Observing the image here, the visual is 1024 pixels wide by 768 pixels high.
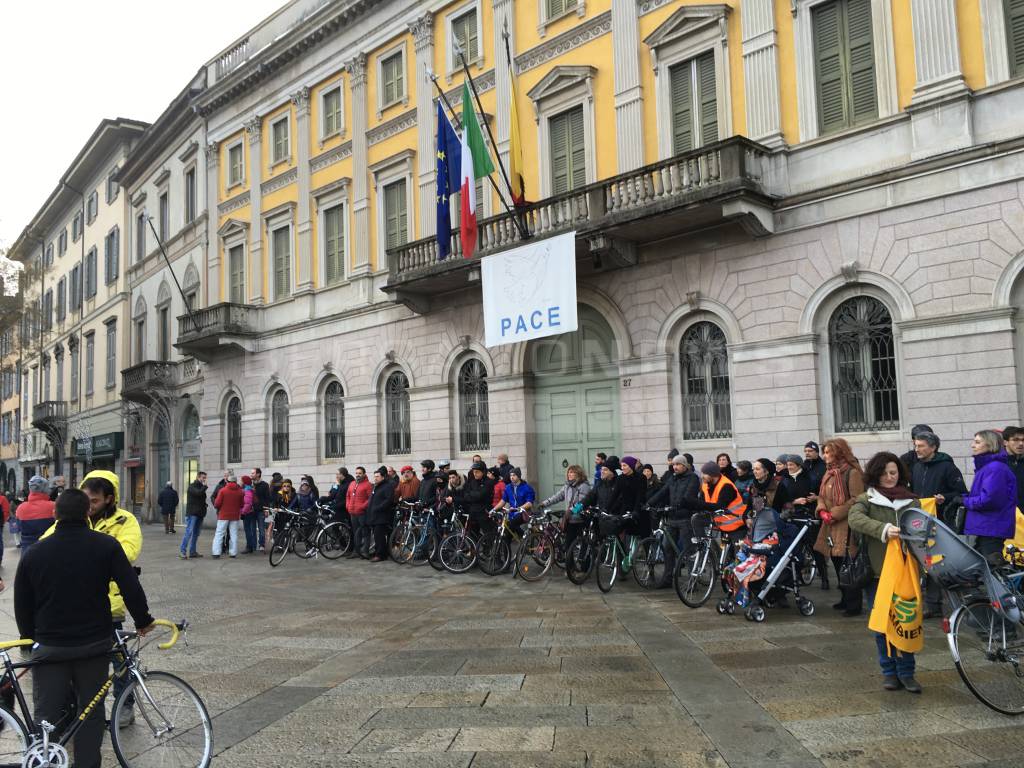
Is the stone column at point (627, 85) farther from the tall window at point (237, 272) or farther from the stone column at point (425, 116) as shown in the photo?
the tall window at point (237, 272)

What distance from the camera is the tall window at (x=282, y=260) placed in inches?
968

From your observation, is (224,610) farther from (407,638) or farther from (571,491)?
(571,491)

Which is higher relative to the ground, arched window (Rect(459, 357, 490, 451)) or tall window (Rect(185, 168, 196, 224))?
tall window (Rect(185, 168, 196, 224))

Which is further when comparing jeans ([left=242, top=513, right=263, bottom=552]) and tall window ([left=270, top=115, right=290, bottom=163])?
tall window ([left=270, top=115, right=290, bottom=163])

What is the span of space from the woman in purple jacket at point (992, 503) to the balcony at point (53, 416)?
44621 millimetres

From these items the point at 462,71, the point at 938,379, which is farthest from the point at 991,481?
the point at 462,71

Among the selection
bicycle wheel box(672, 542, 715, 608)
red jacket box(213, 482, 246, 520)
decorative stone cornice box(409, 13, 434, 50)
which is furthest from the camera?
decorative stone cornice box(409, 13, 434, 50)

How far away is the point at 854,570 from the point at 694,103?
9.83 metres

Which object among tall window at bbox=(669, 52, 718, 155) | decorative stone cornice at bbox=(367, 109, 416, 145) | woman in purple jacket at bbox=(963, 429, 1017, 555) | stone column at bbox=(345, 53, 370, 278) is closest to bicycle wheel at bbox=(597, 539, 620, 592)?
woman in purple jacket at bbox=(963, 429, 1017, 555)

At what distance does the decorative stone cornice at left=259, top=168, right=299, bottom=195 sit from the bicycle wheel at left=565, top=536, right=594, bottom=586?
55.9ft

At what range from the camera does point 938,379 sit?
11.8 m

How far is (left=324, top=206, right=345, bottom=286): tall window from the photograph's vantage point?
22.8 metres

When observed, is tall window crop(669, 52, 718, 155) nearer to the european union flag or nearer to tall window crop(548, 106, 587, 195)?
tall window crop(548, 106, 587, 195)

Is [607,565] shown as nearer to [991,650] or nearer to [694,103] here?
[991,650]
